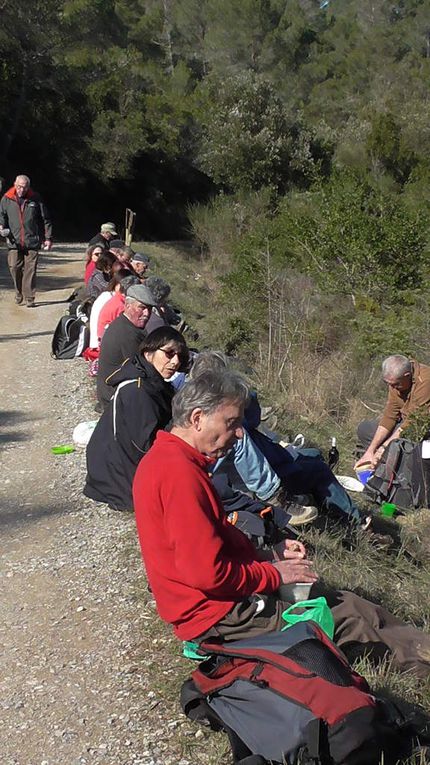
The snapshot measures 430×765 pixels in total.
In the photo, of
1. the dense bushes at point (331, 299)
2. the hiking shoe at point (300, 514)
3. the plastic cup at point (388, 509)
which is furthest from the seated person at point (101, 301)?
the hiking shoe at point (300, 514)

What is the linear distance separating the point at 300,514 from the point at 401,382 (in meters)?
2.80

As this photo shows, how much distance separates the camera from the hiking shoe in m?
5.48

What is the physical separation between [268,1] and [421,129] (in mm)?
20809

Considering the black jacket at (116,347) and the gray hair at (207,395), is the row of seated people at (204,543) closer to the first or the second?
the gray hair at (207,395)

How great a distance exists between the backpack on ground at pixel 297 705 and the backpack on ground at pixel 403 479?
176 inches

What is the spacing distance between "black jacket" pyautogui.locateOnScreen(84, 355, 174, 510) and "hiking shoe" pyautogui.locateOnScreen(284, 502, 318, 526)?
39.9 inches

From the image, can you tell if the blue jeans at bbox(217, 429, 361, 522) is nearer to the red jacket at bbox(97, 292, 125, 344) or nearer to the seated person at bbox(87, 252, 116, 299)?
the red jacket at bbox(97, 292, 125, 344)

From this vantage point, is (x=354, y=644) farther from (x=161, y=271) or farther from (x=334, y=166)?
(x=334, y=166)

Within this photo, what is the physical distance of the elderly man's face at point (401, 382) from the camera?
7.91 m

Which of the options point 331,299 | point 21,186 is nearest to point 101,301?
point 21,186

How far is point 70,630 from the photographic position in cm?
427

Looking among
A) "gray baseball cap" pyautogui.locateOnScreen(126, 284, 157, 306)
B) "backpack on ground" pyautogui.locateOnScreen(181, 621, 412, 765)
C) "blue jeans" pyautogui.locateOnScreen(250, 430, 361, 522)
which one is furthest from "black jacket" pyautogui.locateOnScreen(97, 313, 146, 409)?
"backpack on ground" pyautogui.locateOnScreen(181, 621, 412, 765)

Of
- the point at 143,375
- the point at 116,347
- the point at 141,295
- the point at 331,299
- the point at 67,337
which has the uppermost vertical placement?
the point at 143,375

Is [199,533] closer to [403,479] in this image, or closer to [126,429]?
[126,429]
